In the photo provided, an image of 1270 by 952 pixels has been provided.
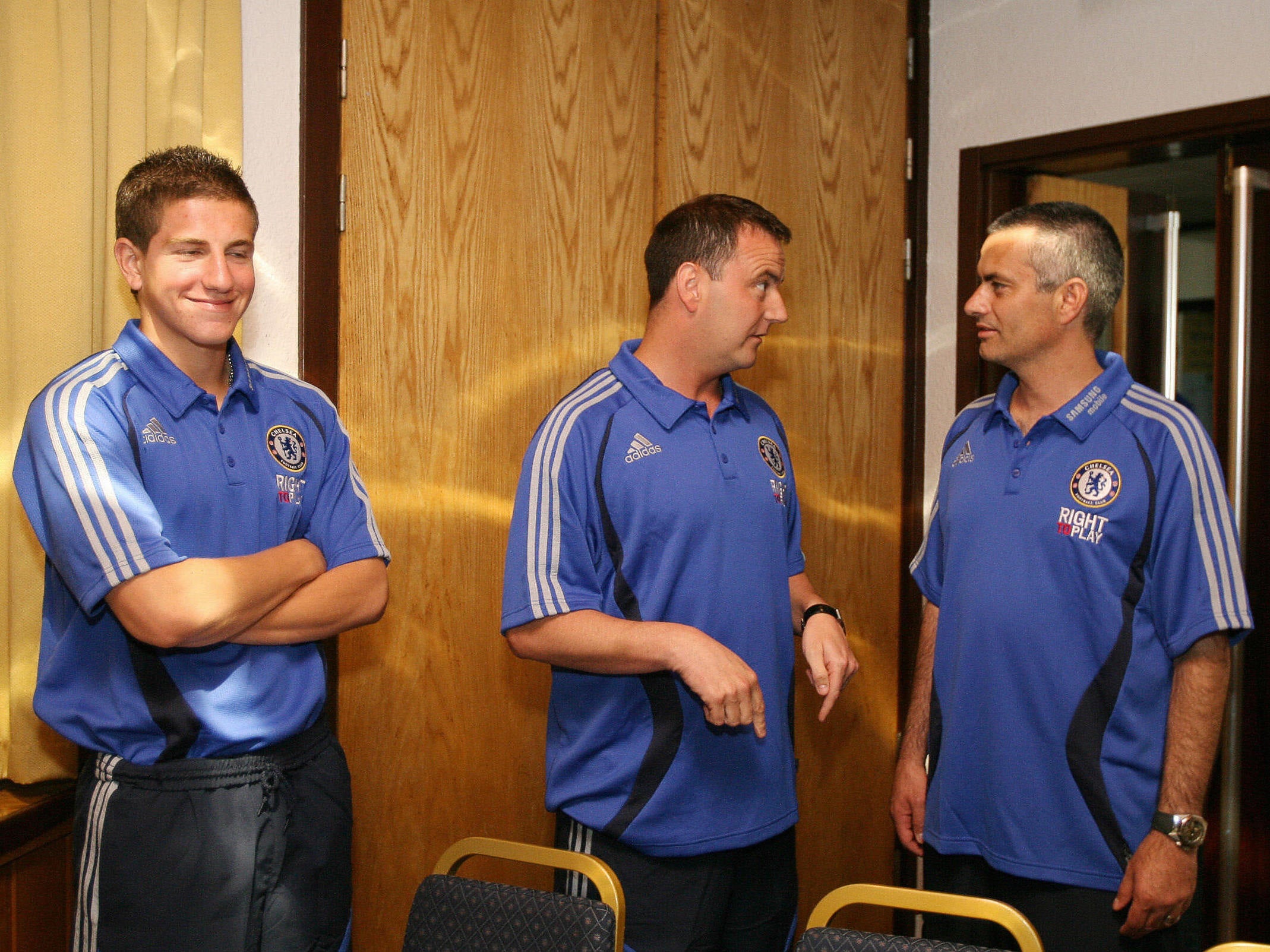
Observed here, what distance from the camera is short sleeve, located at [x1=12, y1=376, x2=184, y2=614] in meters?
1.44

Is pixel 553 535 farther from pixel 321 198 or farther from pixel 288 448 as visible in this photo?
pixel 321 198

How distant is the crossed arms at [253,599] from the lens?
4.75 ft

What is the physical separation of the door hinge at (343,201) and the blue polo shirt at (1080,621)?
4.01 ft

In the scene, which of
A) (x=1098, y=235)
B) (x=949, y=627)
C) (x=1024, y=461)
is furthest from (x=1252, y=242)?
(x=949, y=627)

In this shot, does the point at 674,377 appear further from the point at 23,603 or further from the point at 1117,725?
the point at 23,603

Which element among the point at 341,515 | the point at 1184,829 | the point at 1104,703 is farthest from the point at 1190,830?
the point at 341,515

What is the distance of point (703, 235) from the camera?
6.27 feet

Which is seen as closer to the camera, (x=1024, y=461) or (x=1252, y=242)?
(x=1024, y=461)

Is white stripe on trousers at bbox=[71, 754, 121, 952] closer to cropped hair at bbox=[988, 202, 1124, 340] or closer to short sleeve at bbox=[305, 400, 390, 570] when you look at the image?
short sleeve at bbox=[305, 400, 390, 570]

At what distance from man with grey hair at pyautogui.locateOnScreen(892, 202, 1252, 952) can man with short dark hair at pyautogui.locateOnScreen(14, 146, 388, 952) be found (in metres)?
1.01

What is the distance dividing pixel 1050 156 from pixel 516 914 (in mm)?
2282

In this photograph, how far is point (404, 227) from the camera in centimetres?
215

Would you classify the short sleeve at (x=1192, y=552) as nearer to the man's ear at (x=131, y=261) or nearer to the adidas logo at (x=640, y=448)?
the adidas logo at (x=640, y=448)

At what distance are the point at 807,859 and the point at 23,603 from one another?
1915 mm
